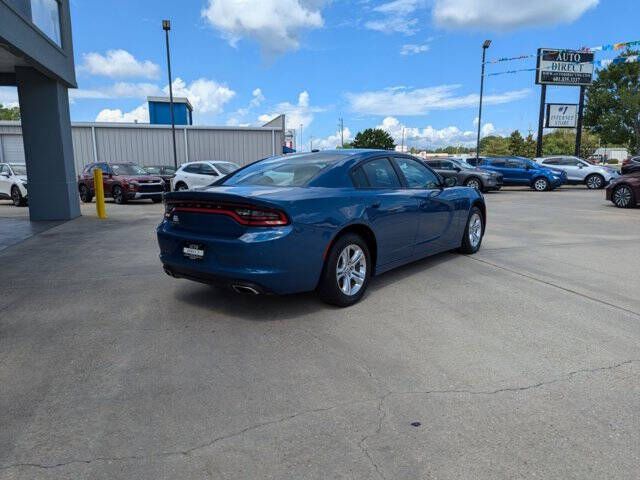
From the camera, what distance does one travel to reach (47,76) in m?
11.4

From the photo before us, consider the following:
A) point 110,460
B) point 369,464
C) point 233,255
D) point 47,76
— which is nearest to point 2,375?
point 110,460

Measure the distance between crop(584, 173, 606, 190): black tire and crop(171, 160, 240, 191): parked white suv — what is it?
A: 58.1 ft

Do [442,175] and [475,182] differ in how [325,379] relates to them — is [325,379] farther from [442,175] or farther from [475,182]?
[475,182]

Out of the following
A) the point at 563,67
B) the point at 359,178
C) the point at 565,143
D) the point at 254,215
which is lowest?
the point at 254,215

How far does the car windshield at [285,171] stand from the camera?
4.97 metres

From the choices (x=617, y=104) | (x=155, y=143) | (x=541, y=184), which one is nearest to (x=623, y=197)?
(x=541, y=184)

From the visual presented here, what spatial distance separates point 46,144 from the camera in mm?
11820

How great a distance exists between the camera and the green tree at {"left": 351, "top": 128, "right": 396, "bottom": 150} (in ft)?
298

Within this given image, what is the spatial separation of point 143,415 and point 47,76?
36.9 ft

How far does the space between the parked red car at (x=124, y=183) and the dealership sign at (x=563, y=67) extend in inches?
984

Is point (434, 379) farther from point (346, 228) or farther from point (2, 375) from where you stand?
point (2, 375)

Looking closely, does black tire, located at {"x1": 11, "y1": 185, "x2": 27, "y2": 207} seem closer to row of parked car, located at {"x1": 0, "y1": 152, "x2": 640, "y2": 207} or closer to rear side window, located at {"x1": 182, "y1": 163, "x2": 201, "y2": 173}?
row of parked car, located at {"x1": 0, "y1": 152, "x2": 640, "y2": 207}

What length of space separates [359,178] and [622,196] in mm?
12849

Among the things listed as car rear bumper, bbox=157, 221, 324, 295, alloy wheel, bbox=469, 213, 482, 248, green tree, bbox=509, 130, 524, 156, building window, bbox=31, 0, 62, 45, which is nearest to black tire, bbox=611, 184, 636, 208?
alloy wheel, bbox=469, 213, 482, 248
